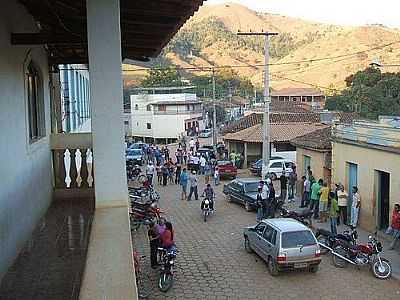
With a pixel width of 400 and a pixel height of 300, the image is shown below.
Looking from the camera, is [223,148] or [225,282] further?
[223,148]

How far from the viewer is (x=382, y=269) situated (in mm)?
13211

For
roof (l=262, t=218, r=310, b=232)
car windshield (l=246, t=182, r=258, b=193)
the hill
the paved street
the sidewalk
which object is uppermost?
the hill

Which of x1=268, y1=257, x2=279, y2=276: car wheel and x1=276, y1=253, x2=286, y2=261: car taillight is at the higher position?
x1=276, y1=253, x2=286, y2=261: car taillight

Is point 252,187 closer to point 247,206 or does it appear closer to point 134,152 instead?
point 247,206

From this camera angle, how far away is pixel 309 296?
12297 millimetres

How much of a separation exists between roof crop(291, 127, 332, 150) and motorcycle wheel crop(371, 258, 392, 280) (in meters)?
9.42

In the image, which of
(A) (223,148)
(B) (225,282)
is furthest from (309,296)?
(A) (223,148)

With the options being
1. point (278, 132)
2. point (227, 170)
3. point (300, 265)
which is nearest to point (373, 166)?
point (300, 265)

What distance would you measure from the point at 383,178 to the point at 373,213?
112 cm

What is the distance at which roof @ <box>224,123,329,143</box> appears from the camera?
3809 cm

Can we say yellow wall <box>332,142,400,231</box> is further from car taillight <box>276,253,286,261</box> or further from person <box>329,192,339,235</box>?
car taillight <box>276,253,286,261</box>

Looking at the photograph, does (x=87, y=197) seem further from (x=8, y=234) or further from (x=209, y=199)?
(x=209, y=199)

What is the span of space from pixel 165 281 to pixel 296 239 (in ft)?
10.8

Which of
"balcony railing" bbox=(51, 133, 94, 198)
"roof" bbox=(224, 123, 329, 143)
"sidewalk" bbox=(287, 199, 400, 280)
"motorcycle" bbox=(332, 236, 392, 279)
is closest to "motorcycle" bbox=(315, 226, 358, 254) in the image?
"motorcycle" bbox=(332, 236, 392, 279)
